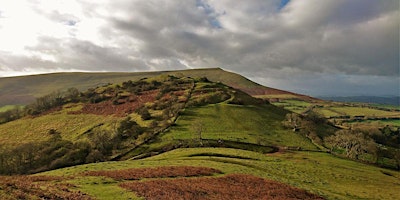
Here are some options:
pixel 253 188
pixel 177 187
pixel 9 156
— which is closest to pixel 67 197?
pixel 177 187

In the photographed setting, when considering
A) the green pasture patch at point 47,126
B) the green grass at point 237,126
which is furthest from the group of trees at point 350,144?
the green pasture patch at point 47,126

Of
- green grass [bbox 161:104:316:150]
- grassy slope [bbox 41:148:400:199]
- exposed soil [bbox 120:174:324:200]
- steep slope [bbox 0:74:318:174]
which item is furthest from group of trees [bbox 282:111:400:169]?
exposed soil [bbox 120:174:324:200]

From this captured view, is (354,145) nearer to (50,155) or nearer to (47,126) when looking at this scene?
(50,155)

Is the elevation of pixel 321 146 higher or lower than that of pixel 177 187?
lower

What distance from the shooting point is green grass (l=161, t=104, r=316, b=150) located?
93875 millimetres

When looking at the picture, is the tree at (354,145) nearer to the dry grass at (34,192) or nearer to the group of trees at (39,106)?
the dry grass at (34,192)

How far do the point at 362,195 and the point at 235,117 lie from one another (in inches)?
3112

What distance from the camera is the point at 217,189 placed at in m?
34.5

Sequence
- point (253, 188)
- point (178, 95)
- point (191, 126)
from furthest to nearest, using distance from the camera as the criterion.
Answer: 1. point (178, 95)
2. point (191, 126)
3. point (253, 188)

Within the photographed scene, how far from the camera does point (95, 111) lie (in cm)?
15125

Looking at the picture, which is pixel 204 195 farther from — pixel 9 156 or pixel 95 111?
pixel 95 111

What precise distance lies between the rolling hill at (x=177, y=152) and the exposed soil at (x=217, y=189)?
14 centimetres

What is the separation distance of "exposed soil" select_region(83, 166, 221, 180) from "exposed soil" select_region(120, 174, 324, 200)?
9.05ft

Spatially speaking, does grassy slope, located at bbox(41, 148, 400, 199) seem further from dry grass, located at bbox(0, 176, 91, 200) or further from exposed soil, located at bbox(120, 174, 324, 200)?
exposed soil, located at bbox(120, 174, 324, 200)
